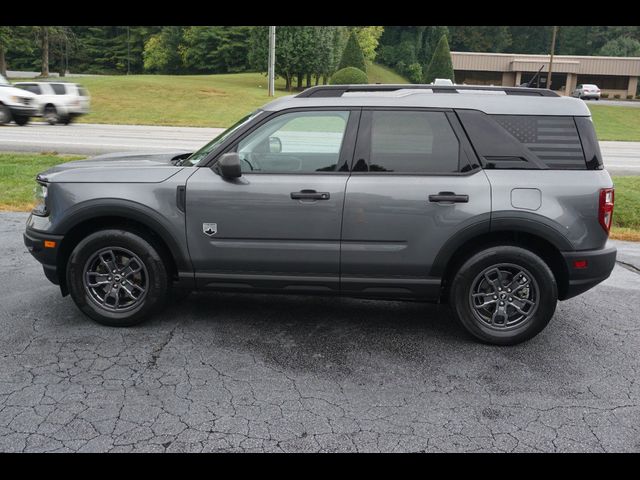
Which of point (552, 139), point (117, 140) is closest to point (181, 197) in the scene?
point (552, 139)

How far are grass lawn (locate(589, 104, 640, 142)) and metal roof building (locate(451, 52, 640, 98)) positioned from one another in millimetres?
26825

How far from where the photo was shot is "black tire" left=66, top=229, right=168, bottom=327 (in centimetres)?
470

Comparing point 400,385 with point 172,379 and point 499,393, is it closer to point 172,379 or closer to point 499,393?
point 499,393

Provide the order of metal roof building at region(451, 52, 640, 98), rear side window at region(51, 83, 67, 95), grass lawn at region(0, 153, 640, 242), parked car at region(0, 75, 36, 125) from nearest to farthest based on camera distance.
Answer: grass lawn at region(0, 153, 640, 242) → parked car at region(0, 75, 36, 125) → rear side window at region(51, 83, 67, 95) → metal roof building at region(451, 52, 640, 98)

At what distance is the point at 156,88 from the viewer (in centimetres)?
4375

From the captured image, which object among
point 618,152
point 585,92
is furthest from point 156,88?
point 585,92

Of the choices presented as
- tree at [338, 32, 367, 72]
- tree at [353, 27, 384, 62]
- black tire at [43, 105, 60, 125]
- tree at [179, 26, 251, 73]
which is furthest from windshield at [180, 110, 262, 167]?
tree at [179, 26, 251, 73]

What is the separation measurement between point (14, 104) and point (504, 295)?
71.5 ft

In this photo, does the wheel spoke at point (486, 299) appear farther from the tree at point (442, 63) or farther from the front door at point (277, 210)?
the tree at point (442, 63)

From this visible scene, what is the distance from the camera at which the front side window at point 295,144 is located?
183 inches

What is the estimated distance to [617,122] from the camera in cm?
3766

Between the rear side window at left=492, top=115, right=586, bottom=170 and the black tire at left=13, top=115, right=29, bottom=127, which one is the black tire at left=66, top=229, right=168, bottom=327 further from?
the black tire at left=13, top=115, right=29, bottom=127

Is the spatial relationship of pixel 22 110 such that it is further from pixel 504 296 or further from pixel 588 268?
pixel 588 268
